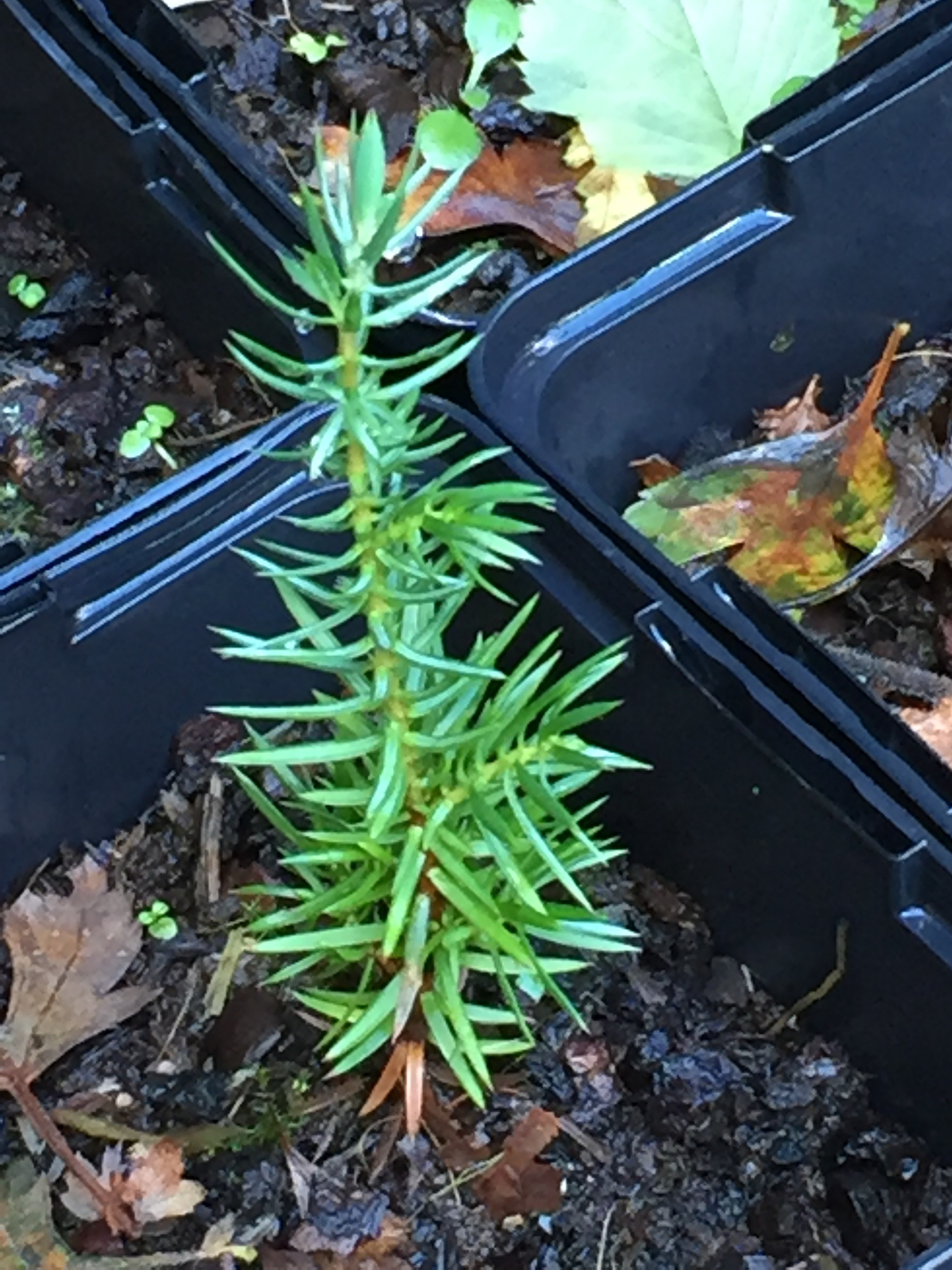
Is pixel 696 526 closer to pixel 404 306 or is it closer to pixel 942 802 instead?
pixel 942 802

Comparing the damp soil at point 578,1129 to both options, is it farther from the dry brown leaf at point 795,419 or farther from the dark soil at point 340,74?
the dark soil at point 340,74

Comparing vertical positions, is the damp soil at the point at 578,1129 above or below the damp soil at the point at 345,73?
below

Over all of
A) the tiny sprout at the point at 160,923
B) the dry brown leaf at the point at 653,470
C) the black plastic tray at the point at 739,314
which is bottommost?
the tiny sprout at the point at 160,923

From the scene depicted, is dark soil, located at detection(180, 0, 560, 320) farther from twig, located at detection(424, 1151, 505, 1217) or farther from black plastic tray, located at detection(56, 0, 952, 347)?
twig, located at detection(424, 1151, 505, 1217)

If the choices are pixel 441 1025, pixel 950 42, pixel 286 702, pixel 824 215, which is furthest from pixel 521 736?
pixel 950 42

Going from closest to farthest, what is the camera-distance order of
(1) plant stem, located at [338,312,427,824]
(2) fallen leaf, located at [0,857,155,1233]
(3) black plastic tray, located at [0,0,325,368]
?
(1) plant stem, located at [338,312,427,824], (2) fallen leaf, located at [0,857,155,1233], (3) black plastic tray, located at [0,0,325,368]

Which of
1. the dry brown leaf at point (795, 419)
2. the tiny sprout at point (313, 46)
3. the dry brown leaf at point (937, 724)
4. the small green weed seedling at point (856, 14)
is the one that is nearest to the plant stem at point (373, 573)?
the dry brown leaf at point (937, 724)

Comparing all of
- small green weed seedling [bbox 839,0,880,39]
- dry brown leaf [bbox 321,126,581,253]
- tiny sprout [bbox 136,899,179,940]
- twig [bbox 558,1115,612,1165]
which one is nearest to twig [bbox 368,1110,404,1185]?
twig [bbox 558,1115,612,1165]
